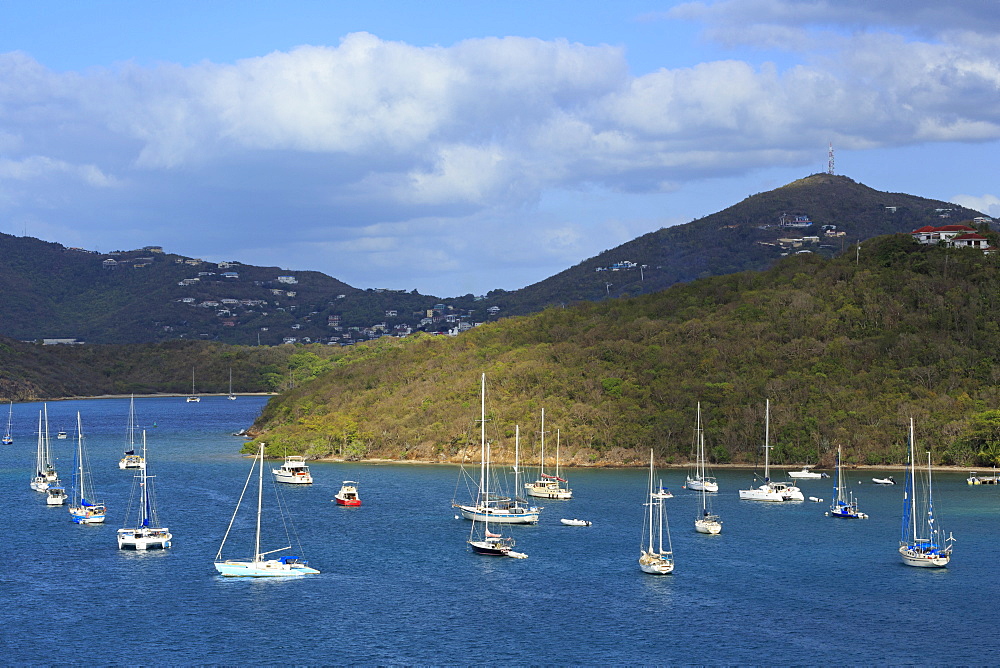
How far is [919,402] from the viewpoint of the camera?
125 m

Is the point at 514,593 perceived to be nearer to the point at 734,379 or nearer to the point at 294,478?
the point at 294,478

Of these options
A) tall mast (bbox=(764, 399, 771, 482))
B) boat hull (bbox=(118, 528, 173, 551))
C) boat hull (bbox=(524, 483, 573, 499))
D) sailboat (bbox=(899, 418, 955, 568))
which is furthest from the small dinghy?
boat hull (bbox=(118, 528, 173, 551))

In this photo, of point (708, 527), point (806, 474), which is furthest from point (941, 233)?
point (708, 527)

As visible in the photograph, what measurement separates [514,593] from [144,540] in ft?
92.7

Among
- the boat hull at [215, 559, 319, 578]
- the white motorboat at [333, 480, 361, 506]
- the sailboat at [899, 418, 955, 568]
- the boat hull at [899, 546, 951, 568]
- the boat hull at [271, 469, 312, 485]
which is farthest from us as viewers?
the boat hull at [271, 469, 312, 485]

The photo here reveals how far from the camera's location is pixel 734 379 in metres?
136

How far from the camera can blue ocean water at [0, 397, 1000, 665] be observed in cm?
5666

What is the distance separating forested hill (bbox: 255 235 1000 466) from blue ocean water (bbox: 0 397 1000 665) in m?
24.0

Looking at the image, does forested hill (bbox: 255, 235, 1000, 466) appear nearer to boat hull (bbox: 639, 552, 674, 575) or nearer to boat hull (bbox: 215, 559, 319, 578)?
boat hull (bbox: 639, 552, 674, 575)

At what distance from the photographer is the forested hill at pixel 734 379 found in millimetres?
124875

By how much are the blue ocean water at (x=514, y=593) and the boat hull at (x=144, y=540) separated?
4.04 feet

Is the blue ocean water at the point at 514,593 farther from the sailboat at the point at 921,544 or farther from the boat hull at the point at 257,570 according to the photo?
the sailboat at the point at 921,544

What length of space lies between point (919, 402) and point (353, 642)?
8547 cm

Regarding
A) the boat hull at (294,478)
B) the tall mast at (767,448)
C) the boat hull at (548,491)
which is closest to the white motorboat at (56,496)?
the boat hull at (294,478)
